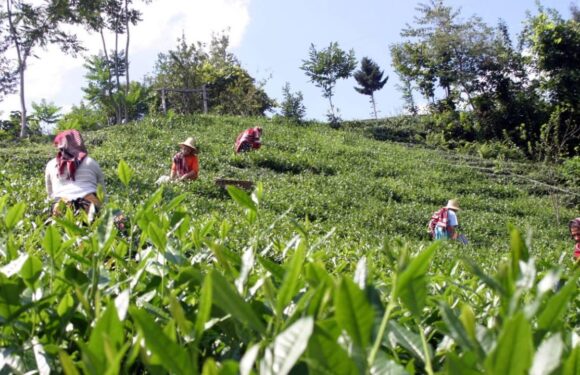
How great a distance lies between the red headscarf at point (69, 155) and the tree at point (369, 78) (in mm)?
32709

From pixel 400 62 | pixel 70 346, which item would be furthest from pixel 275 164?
pixel 400 62

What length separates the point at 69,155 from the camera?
5613 mm

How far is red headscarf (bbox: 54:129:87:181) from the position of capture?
550 cm

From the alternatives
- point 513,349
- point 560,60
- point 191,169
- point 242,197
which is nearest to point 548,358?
point 513,349

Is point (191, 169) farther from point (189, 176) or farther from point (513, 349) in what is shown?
point (513, 349)

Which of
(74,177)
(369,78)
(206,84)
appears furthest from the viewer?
(369,78)

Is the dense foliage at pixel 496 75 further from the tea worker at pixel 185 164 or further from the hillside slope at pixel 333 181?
the tea worker at pixel 185 164

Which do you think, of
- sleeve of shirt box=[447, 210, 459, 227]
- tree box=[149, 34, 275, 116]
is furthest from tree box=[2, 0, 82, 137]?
sleeve of shirt box=[447, 210, 459, 227]

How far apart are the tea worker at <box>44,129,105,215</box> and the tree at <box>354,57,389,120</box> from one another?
32.9 meters

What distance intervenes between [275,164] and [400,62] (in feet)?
55.3

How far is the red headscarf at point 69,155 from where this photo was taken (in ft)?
18.0

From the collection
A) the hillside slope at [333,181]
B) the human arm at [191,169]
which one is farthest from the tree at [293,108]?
the human arm at [191,169]

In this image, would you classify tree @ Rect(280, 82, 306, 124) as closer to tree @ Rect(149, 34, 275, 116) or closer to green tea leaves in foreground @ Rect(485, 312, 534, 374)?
tree @ Rect(149, 34, 275, 116)

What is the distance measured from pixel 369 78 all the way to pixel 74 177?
33.7 meters
